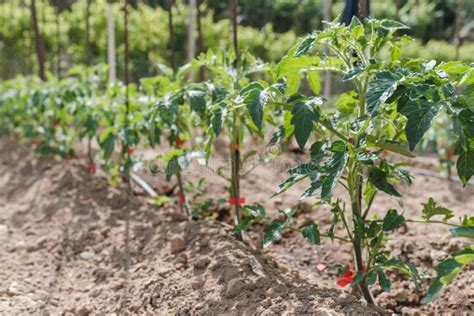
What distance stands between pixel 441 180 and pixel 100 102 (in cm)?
266

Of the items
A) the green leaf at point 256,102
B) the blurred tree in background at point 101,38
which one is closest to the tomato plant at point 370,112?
the green leaf at point 256,102

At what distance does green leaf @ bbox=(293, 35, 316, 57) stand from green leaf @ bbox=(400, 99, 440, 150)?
356 mm

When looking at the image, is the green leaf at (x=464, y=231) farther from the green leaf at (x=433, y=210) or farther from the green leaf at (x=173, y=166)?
the green leaf at (x=173, y=166)

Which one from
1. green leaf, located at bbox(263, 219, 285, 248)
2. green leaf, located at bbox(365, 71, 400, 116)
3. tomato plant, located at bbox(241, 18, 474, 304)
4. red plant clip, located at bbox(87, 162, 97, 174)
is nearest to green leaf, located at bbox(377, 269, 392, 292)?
tomato plant, located at bbox(241, 18, 474, 304)

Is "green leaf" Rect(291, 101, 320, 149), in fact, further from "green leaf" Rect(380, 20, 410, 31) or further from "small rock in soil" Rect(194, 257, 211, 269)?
"small rock in soil" Rect(194, 257, 211, 269)

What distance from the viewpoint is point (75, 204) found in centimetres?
337

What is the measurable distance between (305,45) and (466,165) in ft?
1.89

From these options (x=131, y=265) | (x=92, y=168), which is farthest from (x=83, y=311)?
(x=92, y=168)

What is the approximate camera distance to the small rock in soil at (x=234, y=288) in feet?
6.38

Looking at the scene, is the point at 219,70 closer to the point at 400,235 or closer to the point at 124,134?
the point at 124,134

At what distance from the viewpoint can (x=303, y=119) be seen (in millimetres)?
1632

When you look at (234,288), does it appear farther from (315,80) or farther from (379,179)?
(315,80)

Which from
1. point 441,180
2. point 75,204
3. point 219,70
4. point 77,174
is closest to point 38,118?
point 77,174

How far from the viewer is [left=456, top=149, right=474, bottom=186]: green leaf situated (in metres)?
1.51
